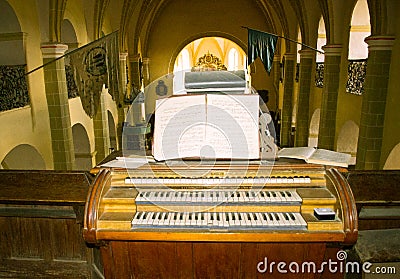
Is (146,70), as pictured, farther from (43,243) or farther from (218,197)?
(218,197)

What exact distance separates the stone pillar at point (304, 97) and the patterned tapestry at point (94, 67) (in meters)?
6.76

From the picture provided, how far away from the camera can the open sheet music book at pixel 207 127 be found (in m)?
2.70

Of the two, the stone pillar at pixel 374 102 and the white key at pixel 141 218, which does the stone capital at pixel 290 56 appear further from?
the white key at pixel 141 218

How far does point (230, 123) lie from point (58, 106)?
6.07 m

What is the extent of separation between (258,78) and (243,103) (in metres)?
15.0

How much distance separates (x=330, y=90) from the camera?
8.85 m

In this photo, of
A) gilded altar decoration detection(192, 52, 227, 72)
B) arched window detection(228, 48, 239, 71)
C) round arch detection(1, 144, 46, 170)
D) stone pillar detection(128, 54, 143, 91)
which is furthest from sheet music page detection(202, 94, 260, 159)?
arched window detection(228, 48, 239, 71)

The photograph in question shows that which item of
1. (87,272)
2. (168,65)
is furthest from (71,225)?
(168,65)

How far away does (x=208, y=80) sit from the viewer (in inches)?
131

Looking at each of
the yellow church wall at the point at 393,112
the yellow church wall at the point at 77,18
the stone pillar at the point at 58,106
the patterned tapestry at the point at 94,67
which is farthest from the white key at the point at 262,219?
the yellow church wall at the point at 77,18

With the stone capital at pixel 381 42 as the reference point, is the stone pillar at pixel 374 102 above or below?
below

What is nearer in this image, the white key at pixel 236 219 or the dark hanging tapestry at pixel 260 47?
the white key at pixel 236 219

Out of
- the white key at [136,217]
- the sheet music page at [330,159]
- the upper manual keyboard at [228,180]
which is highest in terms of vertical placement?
the sheet music page at [330,159]

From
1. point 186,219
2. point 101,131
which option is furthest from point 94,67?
Answer: point 186,219
